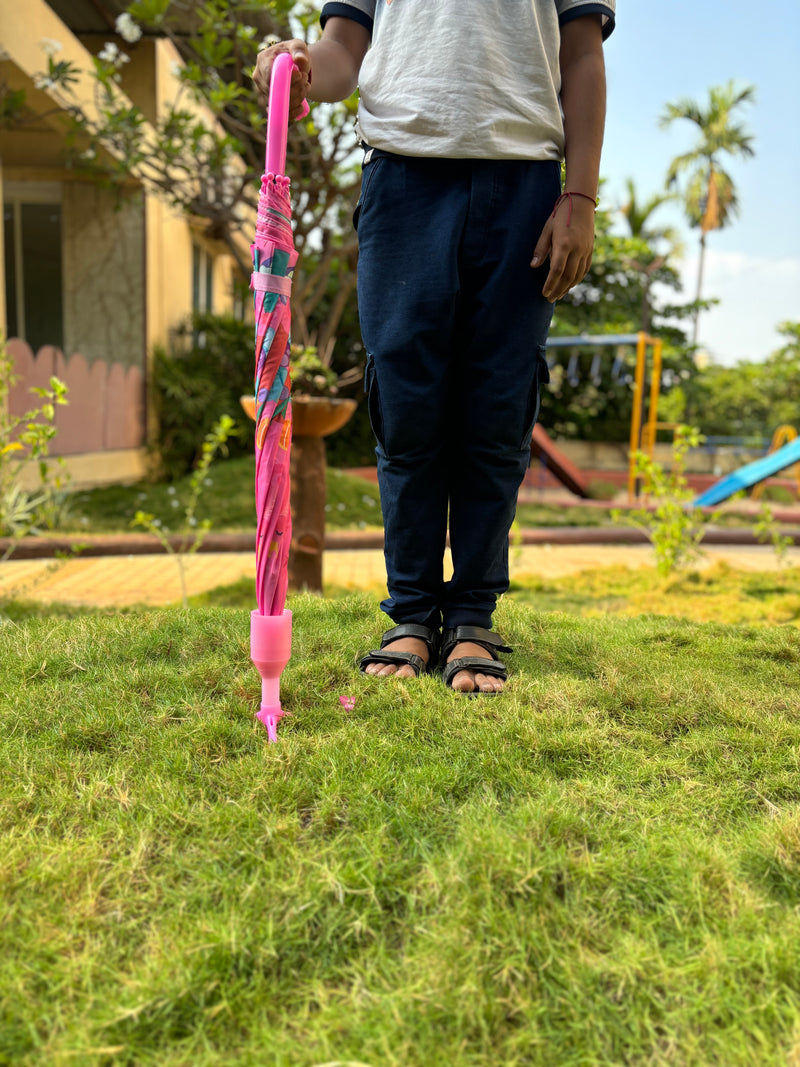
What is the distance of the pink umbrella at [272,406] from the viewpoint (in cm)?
149

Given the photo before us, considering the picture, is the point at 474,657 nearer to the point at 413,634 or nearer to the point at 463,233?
the point at 413,634

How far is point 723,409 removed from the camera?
2092cm

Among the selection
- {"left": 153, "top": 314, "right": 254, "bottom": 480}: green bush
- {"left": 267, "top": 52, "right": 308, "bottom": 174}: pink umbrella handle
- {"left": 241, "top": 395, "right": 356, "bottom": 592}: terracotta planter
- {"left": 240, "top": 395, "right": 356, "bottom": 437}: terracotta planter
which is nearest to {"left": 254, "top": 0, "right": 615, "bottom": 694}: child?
{"left": 267, "top": 52, "right": 308, "bottom": 174}: pink umbrella handle

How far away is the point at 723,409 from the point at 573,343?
10208mm

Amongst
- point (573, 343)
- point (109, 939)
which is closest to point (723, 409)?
point (573, 343)

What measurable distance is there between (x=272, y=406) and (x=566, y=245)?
77 cm

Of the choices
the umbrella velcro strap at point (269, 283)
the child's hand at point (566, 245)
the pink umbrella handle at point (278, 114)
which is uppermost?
the pink umbrella handle at point (278, 114)

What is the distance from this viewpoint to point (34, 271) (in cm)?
1041

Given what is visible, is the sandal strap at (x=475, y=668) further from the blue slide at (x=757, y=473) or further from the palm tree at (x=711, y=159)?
the palm tree at (x=711, y=159)

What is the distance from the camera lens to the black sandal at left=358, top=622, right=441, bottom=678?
6.33 feet

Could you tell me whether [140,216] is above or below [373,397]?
above

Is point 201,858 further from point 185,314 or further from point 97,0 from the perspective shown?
point 185,314

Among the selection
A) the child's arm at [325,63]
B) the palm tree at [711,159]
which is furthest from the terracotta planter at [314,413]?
the palm tree at [711,159]

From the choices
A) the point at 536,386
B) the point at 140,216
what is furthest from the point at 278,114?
the point at 140,216
